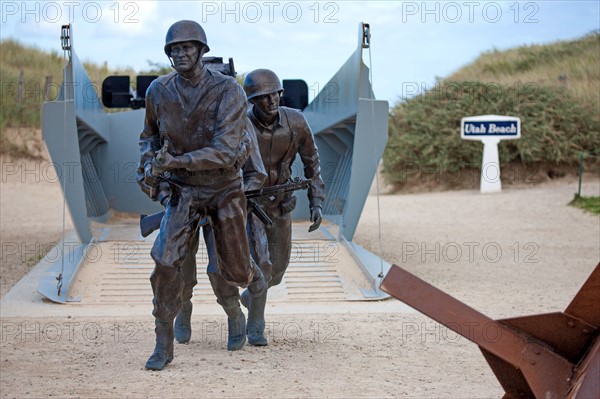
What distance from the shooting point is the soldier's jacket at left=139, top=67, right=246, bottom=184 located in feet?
22.5

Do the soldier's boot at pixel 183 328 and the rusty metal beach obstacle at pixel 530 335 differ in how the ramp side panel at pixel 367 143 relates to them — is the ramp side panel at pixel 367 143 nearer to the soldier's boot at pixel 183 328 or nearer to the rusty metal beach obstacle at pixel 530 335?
the soldier's boot at pixel 183 328

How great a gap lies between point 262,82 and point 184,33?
4.72 ft

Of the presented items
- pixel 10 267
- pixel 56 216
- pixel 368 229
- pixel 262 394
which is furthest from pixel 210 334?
pixel 56 216

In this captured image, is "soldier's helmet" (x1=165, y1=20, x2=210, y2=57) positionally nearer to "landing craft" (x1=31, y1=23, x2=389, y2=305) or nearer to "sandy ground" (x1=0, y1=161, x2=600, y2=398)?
"sandy ground" (x1=0, y1=161, x2=600, y2=398)

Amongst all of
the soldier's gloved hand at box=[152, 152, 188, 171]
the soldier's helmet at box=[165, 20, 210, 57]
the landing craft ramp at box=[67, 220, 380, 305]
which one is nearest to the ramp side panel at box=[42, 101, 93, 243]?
the landing craft ramp at box=[67, 220, 380, 305]

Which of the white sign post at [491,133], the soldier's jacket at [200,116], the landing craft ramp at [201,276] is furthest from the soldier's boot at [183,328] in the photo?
the white sign post at [491,133]

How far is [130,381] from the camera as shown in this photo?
679cm

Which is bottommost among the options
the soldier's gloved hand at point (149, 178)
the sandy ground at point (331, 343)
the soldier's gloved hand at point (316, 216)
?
the sandy ground at point (331, 343)

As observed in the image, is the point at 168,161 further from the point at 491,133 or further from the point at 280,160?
the point at 491,133

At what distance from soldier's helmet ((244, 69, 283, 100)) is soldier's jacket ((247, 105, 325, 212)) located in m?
0.37

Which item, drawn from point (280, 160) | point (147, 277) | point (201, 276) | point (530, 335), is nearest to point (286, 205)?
point (280, 160)

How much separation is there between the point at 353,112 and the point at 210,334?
4.35 m

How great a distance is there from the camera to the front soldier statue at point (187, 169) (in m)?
6.82

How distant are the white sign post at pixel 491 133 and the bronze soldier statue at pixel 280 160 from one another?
53.2 ft
